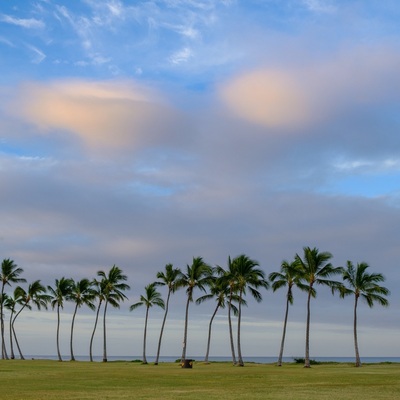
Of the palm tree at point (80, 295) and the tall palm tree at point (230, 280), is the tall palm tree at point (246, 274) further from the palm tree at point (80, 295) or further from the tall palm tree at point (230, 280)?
the palm tree at point (80, 295)

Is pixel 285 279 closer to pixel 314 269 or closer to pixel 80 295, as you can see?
pixel 314 269

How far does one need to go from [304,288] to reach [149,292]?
105 feet

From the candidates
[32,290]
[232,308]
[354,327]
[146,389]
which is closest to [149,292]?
[232,308]

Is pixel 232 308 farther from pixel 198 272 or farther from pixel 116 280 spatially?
pixel 116 280

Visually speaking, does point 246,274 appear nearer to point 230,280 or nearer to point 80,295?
point 230,280

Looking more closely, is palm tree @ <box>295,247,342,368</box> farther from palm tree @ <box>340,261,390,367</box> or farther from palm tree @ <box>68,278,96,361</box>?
palm tree @ <box>68,278,96,361</box>

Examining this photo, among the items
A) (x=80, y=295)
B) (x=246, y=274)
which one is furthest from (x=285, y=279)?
(x=80, y=295)

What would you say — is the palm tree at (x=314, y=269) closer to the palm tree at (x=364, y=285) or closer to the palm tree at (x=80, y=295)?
the palm tree at (x=364, y=285)

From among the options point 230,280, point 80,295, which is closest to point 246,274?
point 230,280

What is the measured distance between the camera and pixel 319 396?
31.3 m

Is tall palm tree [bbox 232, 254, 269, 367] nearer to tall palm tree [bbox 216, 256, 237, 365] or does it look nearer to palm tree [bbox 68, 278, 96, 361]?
tall palm tree [bbox 216, 256, 237, 365]

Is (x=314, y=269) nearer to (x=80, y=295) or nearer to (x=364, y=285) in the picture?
(x=364, y=285)

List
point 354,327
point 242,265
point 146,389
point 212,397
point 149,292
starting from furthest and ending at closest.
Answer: point 149,292 → point 242,265 → point 354,327 → point 146,389 → point 212,397

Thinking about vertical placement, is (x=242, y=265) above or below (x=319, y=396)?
above
